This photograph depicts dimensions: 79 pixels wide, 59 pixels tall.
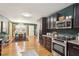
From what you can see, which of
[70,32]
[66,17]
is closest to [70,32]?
[70,32]

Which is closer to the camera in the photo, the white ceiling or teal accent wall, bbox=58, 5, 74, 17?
the white ceiling

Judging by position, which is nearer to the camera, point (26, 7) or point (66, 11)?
point (26, 7)

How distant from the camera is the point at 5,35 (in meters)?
4.34

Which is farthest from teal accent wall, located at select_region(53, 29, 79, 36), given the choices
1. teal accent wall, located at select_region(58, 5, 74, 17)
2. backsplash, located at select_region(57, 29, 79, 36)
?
teal accent wall, located at select_region(58, 5, 74, 17)

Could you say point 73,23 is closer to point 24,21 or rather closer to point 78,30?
point 78,30

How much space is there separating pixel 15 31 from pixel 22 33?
274mm

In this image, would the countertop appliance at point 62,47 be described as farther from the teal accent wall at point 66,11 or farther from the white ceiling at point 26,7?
the white ceiling at point 26,7

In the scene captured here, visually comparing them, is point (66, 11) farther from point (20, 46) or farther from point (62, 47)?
point (20, 46)

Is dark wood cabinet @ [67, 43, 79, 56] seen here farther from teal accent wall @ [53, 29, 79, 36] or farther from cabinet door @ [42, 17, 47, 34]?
cabinet door @ [42, 17, 47, 34]

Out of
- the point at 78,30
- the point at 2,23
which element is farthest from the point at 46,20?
the point at 78,30

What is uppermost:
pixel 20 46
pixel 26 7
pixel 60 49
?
pixel 26 7

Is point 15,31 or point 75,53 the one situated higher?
point 15,31

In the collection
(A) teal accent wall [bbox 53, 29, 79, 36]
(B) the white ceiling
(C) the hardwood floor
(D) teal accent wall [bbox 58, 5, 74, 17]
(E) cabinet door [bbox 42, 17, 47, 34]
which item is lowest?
(C) the hardwood floor

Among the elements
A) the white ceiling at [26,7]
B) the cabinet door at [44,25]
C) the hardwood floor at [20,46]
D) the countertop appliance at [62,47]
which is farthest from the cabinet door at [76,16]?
the cabinet door at [44,25]
